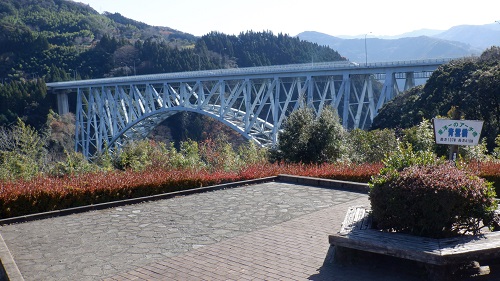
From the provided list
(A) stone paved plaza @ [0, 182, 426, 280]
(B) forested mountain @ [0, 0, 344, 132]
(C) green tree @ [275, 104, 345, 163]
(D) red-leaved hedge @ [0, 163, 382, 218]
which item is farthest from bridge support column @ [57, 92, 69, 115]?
(A) stone paved plaza @ [0, 182, 426, 280]

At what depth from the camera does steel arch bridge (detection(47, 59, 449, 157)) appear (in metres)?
26.2

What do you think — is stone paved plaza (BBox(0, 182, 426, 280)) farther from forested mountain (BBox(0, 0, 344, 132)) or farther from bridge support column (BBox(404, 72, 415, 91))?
forested mountain (BBox(0, 0, 344, 132))

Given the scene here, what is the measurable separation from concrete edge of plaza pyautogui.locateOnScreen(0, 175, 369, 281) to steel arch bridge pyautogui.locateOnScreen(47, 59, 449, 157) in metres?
6.23

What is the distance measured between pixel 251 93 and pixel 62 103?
26878mm

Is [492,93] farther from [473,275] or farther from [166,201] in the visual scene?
[473,275]

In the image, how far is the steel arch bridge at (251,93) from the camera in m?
26.2

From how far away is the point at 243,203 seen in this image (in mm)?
9477

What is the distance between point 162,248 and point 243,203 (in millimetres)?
2918

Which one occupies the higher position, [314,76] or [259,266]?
[314,76]

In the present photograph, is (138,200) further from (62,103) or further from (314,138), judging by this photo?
(62,103)

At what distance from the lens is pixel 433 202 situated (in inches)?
208

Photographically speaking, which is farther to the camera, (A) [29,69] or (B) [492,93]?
(A) [29,69]

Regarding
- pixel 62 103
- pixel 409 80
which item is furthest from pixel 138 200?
pixel 62 103

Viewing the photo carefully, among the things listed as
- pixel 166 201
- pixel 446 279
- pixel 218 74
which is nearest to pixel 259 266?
pixel 446 279
